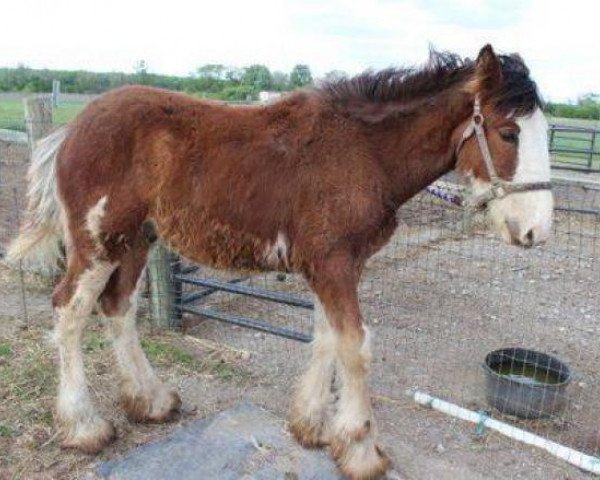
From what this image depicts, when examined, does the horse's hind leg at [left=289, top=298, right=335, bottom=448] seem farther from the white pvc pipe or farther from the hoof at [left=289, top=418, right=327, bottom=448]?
the white pvc pipe

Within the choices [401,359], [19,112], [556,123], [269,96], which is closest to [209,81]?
[19,112]

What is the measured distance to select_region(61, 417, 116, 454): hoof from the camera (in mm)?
3322

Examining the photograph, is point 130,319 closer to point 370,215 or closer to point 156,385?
point 156,385

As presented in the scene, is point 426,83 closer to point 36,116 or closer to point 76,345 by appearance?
point 76,345

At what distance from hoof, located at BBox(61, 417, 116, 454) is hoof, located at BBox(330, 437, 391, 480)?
1.35 m

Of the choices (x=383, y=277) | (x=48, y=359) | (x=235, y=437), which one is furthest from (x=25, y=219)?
(x=383, y=277)

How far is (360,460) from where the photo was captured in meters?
3.11

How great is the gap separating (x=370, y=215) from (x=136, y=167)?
4.16ft

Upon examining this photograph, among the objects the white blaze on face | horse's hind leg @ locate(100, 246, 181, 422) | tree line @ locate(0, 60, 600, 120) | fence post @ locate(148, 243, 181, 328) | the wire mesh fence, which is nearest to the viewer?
the white blaze on face

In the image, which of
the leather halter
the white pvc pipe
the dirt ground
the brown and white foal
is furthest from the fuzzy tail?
the white pvc pipe

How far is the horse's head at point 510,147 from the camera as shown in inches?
103

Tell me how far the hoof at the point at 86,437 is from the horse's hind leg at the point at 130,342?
0.27m

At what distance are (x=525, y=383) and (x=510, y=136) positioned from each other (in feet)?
6.08

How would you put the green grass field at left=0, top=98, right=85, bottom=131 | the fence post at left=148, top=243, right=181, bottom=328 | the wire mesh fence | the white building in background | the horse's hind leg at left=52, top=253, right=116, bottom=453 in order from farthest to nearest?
the green grass field at left=0, top=98, right=85, bottom=131 < the fence post at left=148, top=243, right=181, bottom=328 < the wire mesh fence < the white building in background < the horse's hind leg at left=52, top=253, right=116, bottom=453
